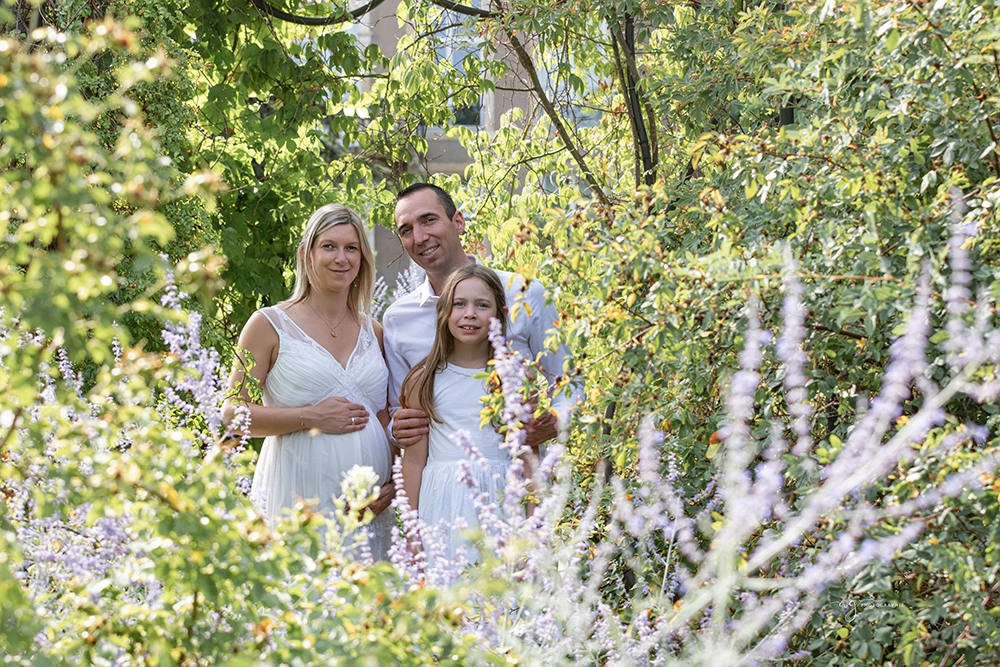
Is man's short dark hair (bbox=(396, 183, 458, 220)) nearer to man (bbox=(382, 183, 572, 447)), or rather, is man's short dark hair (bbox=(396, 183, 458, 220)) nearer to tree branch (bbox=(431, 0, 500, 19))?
man (bbox=(382, 183, 572, 447))

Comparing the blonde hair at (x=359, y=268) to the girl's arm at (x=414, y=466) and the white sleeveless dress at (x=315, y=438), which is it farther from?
the girl's arm at (x=414, y=466)

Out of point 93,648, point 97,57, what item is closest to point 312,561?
point 93,648

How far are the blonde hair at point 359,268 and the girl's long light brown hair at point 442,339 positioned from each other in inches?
16.5

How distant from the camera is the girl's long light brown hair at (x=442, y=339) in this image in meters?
3.07

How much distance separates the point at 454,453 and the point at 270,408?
0.69 meters

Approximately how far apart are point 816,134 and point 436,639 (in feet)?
4.43

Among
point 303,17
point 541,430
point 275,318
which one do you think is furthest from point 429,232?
point 303,17

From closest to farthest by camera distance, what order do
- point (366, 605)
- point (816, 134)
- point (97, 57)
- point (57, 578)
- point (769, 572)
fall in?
1. point (366, 605)
2. point (57, 578)
3. point (816, 134)
4. point (769, 572)
5. point (97, 57)

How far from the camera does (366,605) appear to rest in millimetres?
1306

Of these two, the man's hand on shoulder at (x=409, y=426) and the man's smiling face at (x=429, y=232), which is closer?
the man's hand on shoulder at (x=409, y=426)

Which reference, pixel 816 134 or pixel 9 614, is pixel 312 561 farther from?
pixel 816 134

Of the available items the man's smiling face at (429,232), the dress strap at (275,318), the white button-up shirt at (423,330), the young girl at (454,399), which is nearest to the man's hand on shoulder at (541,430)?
the young girl at (454,399)

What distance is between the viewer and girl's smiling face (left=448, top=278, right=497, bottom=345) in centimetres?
301

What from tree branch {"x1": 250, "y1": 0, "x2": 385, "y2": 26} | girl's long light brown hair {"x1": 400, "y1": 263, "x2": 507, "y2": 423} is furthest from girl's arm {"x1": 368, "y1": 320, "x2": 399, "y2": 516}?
tree branch {"x1": 250, "y1": 0, "x2": 385, "y2": 26}
